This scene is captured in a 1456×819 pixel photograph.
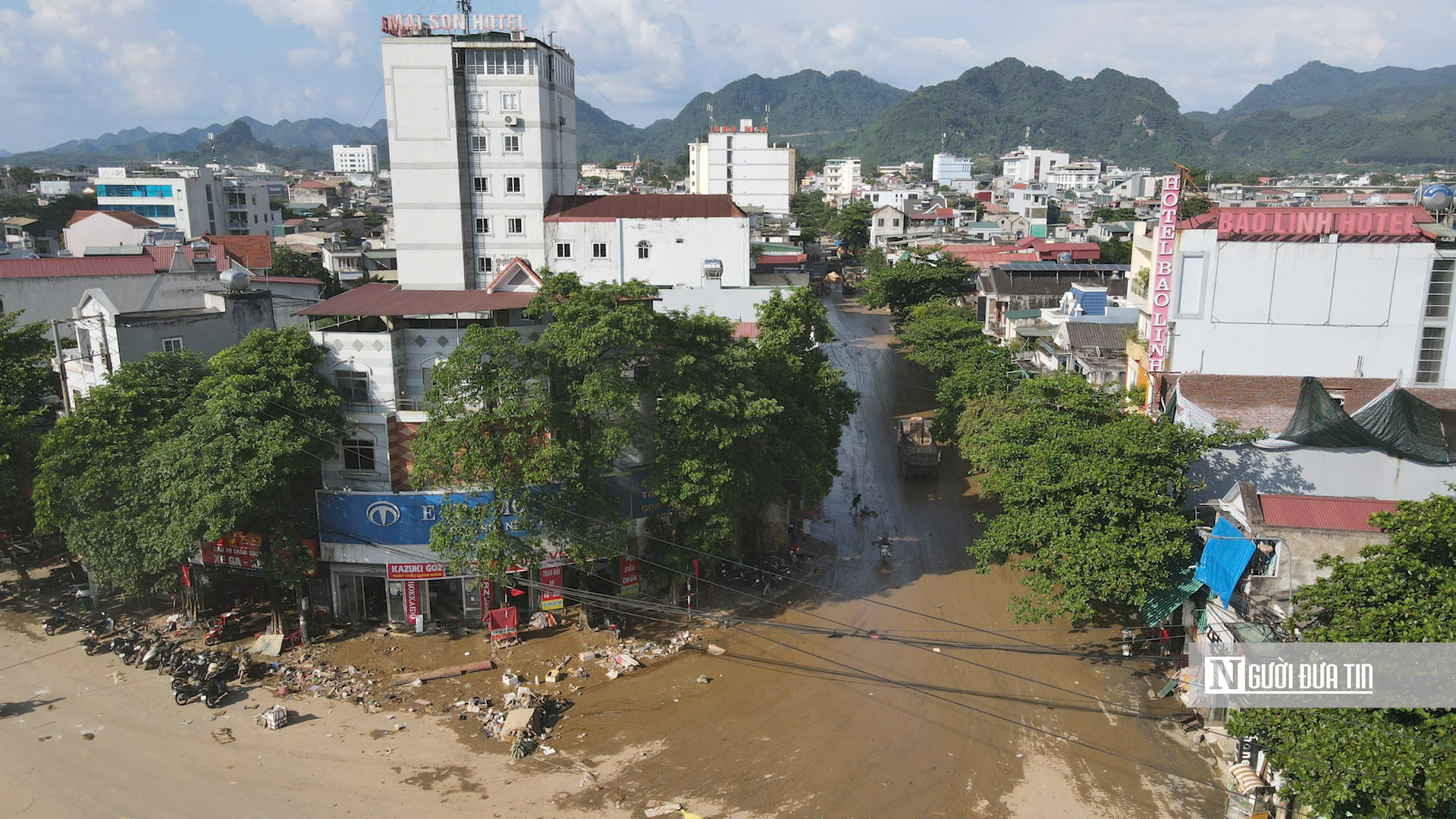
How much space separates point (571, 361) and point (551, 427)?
1.65 m

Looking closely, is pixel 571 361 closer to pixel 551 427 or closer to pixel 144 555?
pixel 551 427

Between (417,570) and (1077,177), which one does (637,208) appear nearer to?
(417,570)

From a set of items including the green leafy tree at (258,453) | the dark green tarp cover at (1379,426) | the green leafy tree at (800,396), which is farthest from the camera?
the green leafy tree at (800,396)

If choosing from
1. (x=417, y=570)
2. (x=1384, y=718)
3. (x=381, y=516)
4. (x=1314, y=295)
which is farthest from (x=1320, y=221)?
(x=381, y=516)

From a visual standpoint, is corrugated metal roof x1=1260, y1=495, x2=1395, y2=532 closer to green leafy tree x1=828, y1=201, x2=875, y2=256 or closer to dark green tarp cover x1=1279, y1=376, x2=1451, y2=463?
dark green tarp cover x1=1279, y1=376, x2=1451, y2=463

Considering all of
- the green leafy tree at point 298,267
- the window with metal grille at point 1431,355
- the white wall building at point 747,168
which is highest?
the white wall building at point 747,168

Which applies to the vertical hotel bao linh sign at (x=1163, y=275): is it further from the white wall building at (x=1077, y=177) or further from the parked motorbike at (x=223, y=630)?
the white wall building at (x=1077, y=177)

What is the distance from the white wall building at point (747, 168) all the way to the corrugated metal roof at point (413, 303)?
7939 centimetres

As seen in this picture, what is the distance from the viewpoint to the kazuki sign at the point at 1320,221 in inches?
974

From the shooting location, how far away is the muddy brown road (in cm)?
1705

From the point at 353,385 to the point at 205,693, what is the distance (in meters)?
8.16

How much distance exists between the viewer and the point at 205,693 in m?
20.0

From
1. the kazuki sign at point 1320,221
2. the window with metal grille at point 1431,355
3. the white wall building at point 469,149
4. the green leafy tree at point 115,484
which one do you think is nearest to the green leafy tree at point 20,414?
the green leafy tree at point 115,484

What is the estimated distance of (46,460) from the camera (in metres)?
22.1
